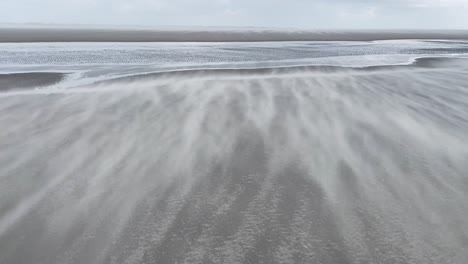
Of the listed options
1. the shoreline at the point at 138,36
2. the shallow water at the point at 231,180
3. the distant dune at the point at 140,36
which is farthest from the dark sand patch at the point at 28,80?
the distant dune at the point at 140,36

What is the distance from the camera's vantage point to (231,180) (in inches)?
153

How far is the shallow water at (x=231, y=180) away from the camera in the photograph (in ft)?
8.90


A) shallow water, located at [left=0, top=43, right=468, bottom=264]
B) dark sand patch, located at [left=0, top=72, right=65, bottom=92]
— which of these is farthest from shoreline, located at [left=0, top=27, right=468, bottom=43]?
shallow water, located at [left=0, top=43, right=468, bottom=264]

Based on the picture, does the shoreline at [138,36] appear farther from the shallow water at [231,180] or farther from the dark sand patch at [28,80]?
the shallow water at [231,180]

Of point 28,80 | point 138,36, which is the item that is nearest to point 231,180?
point 28,80

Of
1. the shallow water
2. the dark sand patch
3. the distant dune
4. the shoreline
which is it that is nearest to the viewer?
the shallow water

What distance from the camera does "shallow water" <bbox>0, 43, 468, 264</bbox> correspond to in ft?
8.90

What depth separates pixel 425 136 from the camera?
548 centimetres

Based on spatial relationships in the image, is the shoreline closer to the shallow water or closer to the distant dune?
the distant dune

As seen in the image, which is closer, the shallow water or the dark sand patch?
the shallow water

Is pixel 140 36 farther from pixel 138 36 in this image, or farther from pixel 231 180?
pixel 231 180

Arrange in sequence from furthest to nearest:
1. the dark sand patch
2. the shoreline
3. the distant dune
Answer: the distant dune, the shoreline, the dark sand patch

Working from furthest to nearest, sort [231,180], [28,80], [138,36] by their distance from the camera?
1. [138,36]
2. [28,80]
3. [231,180]

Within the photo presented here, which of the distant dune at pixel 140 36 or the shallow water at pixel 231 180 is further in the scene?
the distant dune at pixel 140 36
